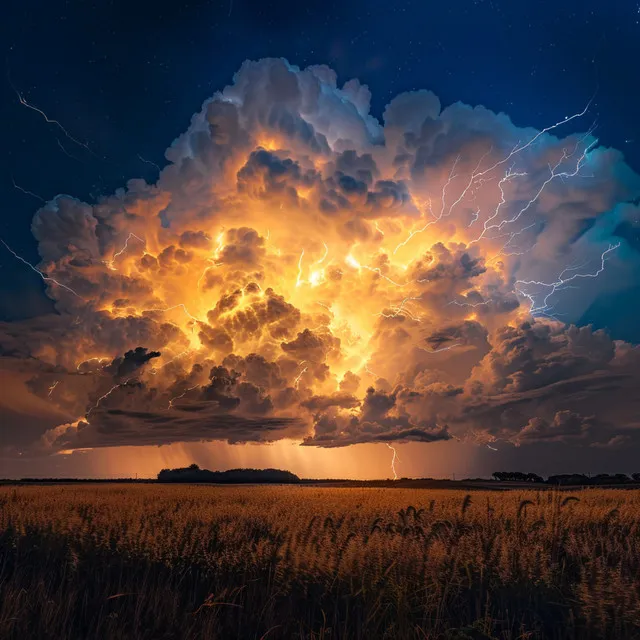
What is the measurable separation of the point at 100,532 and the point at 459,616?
23.3ft

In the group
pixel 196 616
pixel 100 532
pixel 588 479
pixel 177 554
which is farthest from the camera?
pixel 588 479

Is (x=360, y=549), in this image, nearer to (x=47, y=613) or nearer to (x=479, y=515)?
(x=47, y=613)

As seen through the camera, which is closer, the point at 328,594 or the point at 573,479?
the point at 328,594

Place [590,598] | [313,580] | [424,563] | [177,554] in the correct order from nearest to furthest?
1. [590,598]
2. [313,580]
3. [424,563]
4. [177,554]

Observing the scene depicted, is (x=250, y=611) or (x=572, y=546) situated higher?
(x=572, y=546)

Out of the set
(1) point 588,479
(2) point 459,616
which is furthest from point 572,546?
(1) point 588,479

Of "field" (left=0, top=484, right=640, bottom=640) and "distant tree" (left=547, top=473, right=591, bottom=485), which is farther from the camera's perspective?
"distant tree" (left=547, top=473, right=591, bottom=485)

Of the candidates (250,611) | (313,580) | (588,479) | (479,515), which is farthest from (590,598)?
(588,479)

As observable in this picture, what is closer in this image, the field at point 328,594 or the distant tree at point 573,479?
the field at point 328,594

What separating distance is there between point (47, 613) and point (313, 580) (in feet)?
8.82

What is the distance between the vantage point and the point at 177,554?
329 inches

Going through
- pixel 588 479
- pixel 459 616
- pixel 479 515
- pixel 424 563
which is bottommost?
pixel 459 616

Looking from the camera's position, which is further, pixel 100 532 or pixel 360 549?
pixel 100 532

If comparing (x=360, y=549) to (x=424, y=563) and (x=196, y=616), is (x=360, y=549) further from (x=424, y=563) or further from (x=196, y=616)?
(x=196, y=616)
